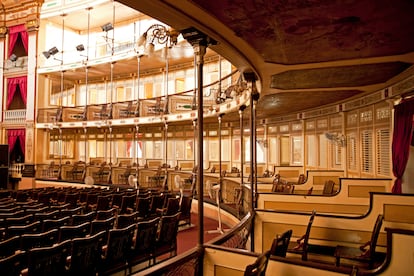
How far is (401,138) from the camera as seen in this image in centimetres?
731

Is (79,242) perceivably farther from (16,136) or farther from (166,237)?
(16,136)

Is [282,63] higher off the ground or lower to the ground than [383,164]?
higher

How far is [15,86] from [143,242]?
20.8 metres

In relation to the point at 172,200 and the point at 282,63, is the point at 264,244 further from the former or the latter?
the point at 172,200

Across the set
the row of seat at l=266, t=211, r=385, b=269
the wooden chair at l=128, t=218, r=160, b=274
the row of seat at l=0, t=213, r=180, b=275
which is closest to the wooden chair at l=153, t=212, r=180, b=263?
the row of seat at l=0, t=213, r=180, b=275

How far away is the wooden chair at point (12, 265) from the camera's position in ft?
13.1

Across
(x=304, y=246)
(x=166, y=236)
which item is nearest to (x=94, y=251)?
(x=166, y=236)

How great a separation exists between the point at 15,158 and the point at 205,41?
78.0 ft

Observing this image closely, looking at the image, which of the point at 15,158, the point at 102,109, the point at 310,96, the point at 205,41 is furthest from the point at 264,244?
the point at 15,158

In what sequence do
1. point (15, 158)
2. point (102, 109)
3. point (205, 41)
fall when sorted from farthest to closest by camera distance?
point (15, 158) → point (102, 109) → point (205, 41)

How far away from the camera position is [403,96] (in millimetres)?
7172

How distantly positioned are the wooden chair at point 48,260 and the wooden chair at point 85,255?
107mm

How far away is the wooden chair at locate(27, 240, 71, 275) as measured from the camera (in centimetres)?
425

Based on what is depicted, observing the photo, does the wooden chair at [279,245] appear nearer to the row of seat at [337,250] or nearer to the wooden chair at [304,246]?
the row of seat at [337,250]
